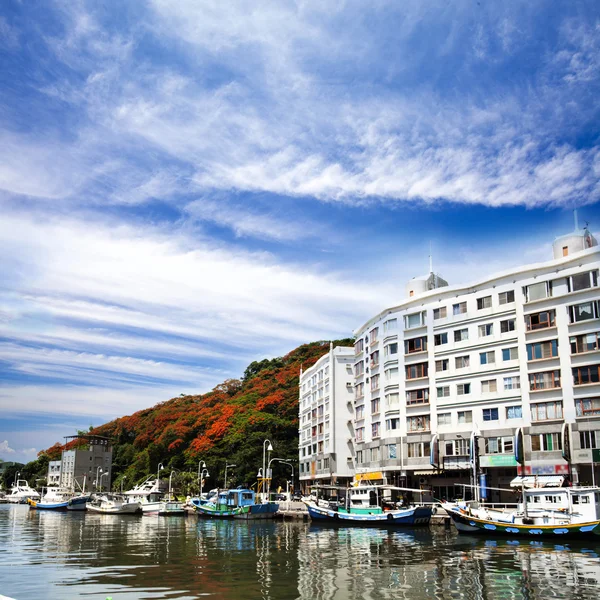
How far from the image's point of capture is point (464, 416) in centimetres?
6531

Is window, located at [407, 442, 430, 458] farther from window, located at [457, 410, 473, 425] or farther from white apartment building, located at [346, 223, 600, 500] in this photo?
window, located at [457, 410, 473, 425]

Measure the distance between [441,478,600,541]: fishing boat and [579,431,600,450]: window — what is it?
1158 cm

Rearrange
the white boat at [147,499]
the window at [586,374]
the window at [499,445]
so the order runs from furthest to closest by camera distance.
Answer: the white boat at [147,499] → the window at [499,445] → the window at [586,374]

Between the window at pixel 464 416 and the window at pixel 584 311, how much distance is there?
13.8 meters

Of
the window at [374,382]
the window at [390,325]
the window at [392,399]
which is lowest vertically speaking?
the window at [392,399]

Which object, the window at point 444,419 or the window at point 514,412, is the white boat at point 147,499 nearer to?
the window at point 444,419

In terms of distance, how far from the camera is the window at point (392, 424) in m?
70.1

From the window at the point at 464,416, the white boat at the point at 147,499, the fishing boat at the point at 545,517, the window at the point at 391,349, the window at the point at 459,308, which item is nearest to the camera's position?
the fishing boat at the point at 545,517

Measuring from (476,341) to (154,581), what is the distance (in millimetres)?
46856

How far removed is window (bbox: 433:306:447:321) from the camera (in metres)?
69.4

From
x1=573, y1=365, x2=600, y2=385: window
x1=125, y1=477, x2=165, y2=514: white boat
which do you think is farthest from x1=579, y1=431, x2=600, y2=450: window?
Answer: x1=125, y1=477, x2=165, y2=514: white boat

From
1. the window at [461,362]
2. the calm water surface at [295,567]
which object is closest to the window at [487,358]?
the window at [461,362]

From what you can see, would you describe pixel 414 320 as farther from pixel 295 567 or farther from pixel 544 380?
pixel 295 567

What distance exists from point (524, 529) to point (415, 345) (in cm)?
2998
